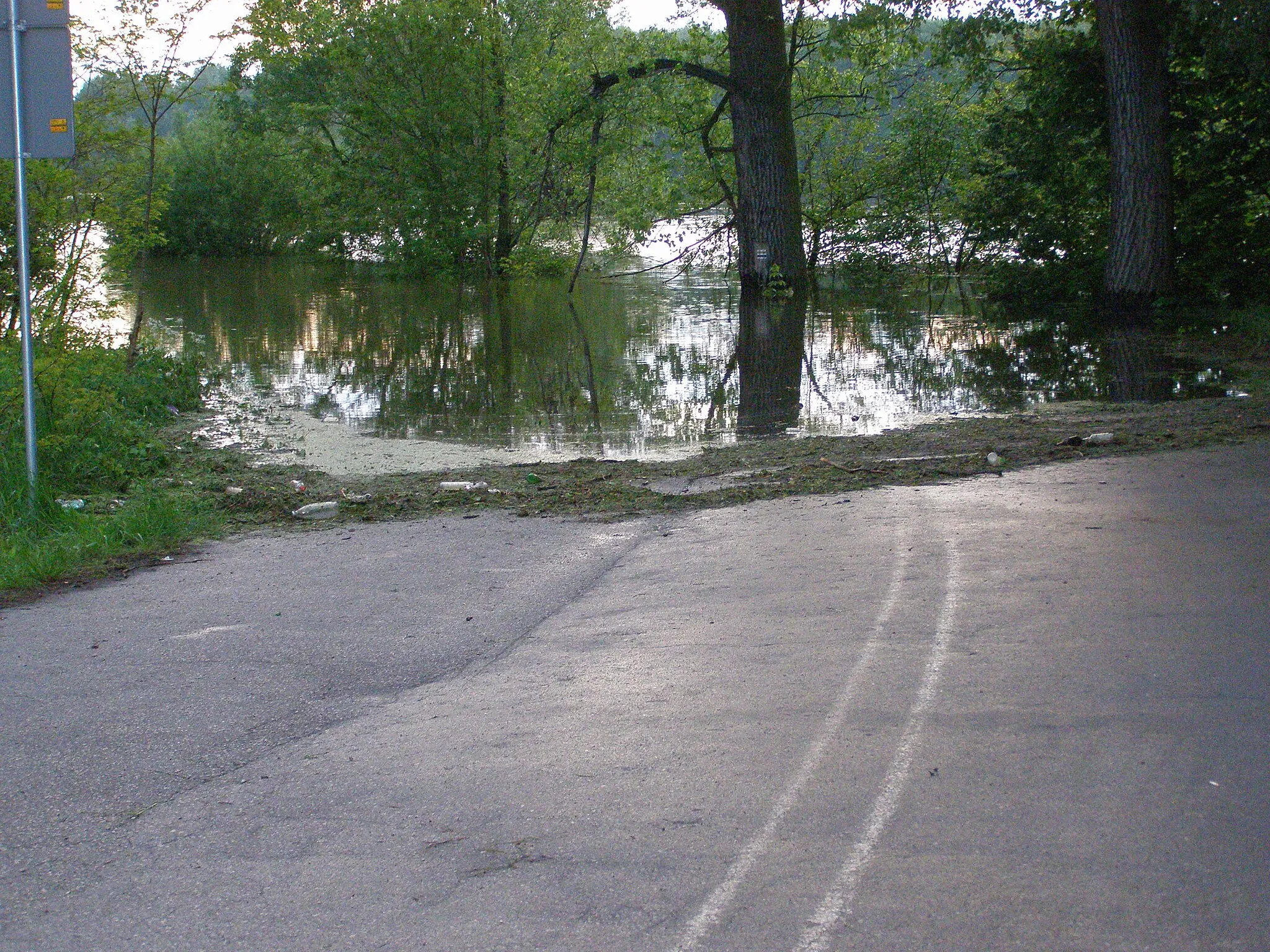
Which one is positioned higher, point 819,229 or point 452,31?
point 452,31

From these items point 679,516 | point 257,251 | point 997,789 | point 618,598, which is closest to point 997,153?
point 679,516

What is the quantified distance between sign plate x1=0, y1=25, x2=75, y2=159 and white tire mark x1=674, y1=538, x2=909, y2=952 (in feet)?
20.5

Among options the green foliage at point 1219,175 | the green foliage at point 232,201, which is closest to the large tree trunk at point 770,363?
the green foliage at point 1219,175

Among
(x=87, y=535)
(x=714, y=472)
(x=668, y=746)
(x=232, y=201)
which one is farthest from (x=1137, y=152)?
(x=232, y=201)

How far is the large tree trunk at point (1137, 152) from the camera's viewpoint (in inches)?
723

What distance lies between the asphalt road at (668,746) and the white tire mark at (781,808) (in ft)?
0.04

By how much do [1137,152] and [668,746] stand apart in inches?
662

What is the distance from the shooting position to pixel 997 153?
2336cm

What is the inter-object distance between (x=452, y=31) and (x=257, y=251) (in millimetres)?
16451

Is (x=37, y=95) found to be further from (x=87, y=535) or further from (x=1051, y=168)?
(x=1051, y=168)

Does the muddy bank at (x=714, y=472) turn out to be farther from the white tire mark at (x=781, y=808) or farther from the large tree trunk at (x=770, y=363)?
the white tire mark at (x=781, y=808)

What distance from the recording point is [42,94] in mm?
8352

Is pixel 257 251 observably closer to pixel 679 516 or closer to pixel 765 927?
pixel 679 516

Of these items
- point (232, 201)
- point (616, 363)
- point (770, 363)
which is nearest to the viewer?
point (770, 363)
